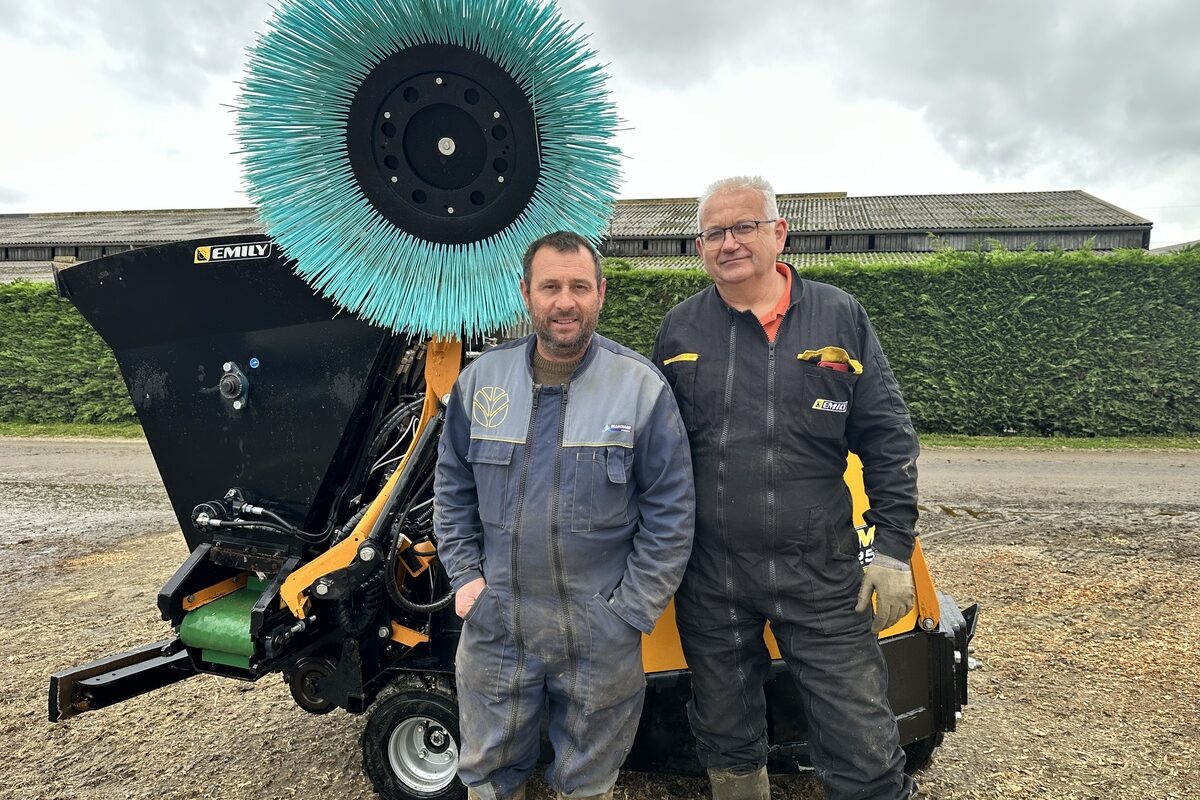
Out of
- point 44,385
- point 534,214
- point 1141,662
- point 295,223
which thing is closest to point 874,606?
point 534,214

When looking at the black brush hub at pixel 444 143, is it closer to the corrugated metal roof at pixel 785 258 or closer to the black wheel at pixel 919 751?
the black wheel at pixel 919 751

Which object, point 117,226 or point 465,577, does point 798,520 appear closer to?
point 465,577

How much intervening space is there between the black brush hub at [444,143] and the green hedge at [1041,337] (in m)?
9.57

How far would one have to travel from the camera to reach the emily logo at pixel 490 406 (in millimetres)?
2078

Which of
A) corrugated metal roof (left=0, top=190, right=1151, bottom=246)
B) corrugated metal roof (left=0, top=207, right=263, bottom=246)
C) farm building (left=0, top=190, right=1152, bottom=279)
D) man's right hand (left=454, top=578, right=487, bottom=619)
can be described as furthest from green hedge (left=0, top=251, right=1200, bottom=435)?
corrugated metal roof (left=0, top=207, right=263, bottom=246)

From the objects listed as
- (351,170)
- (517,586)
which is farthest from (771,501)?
(351,170)

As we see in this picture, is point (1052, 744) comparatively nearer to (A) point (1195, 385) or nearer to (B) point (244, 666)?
(B) point (244, 666)

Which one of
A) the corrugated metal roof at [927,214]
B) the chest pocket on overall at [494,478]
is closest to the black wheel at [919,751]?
the chest pocket on overall at [494,478]

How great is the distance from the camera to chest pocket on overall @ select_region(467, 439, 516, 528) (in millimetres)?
2031

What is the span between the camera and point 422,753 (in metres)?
2.82

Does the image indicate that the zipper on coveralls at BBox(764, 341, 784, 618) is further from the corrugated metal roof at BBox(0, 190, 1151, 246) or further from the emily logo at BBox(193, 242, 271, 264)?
the corrugated metal roof at BBox(0, 190, 1151, 246)

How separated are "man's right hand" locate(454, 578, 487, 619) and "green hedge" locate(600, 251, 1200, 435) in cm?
1036

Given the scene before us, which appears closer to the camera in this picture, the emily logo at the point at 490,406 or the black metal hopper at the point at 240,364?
the emily logo at the point at 490,406

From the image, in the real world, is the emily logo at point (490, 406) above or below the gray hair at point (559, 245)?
below
